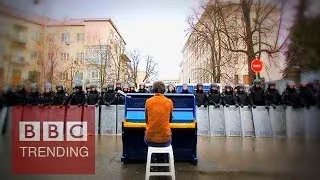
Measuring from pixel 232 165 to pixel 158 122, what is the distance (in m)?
1.88

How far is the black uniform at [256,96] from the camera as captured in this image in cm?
1103

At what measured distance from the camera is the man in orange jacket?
4992mm

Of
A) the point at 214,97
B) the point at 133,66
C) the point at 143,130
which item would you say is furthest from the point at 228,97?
the point at 133,66

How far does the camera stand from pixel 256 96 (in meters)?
11.3

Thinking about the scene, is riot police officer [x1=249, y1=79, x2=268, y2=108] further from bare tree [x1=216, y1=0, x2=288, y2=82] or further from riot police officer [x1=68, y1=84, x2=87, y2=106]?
riot police officer [x1=68, y1=84, x2=87, y2=106]

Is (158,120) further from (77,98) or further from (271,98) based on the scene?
(77,98)

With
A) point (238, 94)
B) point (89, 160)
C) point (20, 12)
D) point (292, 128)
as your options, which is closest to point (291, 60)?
point (292, 128)

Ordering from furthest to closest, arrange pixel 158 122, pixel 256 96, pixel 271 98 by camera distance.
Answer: pixel 256 96 < pixel 271 98 < pixel 158 122

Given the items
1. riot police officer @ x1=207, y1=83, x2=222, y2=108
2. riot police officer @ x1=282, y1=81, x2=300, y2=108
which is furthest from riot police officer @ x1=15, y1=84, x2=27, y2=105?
riot police officer @ x1=207, y1=83, x2=222, y2=108

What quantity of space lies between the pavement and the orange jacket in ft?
2.48

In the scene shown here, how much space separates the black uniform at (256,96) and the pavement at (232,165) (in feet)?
10.6

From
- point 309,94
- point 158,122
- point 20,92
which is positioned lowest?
point 158,122

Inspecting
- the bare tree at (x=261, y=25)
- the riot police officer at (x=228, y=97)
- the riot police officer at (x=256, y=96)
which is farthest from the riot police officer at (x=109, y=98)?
the bare tree at (x=261, y=25)

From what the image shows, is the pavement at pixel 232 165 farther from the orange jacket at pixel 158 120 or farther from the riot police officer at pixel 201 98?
the riot police officer at pixel 201 98
